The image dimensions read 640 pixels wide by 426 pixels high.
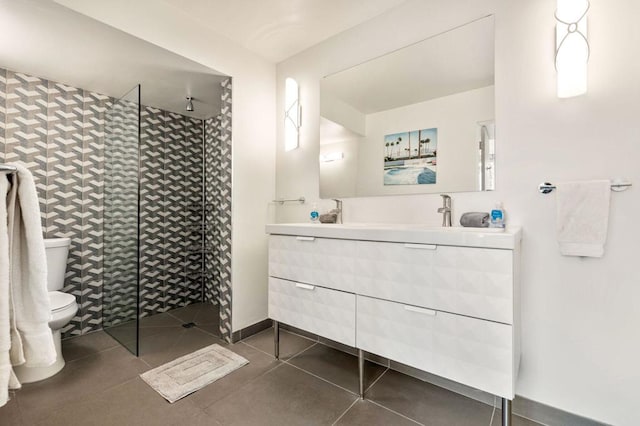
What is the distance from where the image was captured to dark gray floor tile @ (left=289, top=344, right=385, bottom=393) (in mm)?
1781

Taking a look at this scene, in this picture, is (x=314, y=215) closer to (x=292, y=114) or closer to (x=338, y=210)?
(x=338, y=210)

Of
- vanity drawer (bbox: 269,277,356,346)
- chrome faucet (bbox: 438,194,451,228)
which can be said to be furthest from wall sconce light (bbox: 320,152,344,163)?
vanity drawer (bbox: 269,277,356,346)

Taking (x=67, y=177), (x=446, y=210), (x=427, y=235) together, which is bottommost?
(x=427, y=235)

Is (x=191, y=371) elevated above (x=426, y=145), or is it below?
below

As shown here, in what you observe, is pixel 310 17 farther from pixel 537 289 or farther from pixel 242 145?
pixel 537 289

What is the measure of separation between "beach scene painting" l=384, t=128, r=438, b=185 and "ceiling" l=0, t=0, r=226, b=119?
1505 millimetres

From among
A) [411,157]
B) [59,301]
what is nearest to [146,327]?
[59,301]

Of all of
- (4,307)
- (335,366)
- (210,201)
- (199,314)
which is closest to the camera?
(4,307)

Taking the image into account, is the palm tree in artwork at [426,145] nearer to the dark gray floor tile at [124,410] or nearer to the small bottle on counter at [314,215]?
the small bottle on counter at [314,215]

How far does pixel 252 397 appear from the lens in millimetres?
1616

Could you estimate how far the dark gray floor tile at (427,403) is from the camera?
144 centimetres

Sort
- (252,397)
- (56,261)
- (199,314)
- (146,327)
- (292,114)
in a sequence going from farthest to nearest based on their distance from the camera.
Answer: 1. (199,314)
2. (146,327)
3. (292,114)
4. (56,261)
5. (252,397)

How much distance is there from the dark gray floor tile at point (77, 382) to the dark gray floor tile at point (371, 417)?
139 centimetres

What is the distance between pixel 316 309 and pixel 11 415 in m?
1.65
